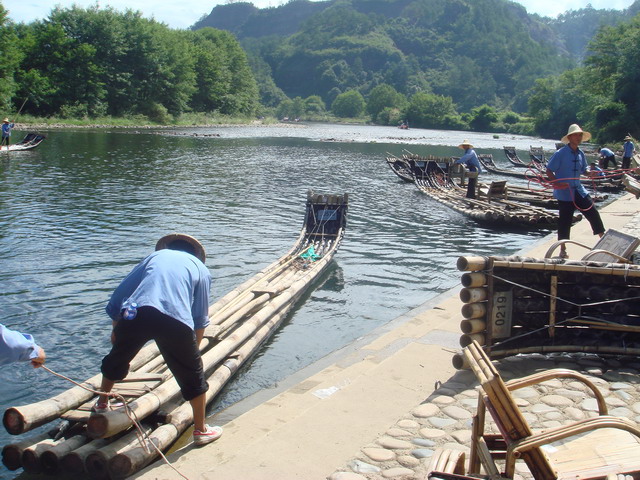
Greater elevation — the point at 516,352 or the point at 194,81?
the point at 194,81

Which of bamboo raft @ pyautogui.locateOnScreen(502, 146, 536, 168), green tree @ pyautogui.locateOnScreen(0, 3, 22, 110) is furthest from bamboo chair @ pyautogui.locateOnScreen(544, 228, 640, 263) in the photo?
green tree @ pyautogui.locateOnScreen(0, 3, 22, 110)


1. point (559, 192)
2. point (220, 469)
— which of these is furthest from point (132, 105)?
point (220, 469)

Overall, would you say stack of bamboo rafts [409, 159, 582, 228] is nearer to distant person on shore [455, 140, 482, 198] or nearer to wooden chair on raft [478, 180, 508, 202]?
wooden chair on raft [478, 180, 508, 202]

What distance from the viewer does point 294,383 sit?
25.2 feet

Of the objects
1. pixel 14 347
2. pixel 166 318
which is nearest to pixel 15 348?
pixel 14 347

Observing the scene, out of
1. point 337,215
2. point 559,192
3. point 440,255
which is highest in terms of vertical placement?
point 559,192

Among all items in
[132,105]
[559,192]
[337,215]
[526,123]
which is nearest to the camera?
[559,192]

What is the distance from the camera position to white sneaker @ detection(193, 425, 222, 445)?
17.8 feet

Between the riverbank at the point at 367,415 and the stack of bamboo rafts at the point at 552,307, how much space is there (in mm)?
248

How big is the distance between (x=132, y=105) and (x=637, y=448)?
83.0 m

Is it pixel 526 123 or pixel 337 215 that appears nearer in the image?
pixel 337 215

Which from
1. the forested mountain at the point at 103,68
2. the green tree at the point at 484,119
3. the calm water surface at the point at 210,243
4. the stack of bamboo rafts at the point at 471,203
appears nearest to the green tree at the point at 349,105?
the green tree at the point at 484,119

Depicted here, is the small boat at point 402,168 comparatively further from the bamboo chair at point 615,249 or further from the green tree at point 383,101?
the green tree at point 383,101

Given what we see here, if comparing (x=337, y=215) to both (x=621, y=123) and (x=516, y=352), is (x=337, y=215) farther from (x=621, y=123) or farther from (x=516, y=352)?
(x=621, y=123)
